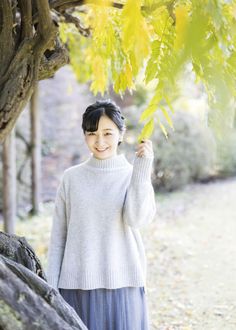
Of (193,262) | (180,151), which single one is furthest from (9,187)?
(180,151)

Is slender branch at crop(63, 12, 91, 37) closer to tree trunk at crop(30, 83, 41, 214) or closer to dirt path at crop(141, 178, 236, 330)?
dirt path at crop(141, 178, 236, 330)

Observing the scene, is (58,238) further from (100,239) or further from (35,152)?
(35,152)

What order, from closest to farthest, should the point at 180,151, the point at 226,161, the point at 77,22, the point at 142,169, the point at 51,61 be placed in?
the point at 142,169, the point at 51,61, the point at 77,22, the point at 180,151, the point at 226,161

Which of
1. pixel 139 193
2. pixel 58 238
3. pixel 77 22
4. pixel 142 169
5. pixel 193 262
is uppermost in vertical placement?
pixel 77 22

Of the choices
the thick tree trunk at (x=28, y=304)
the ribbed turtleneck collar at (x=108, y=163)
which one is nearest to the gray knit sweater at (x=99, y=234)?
the ribbed turtleneck collar at (x=108, y=163)

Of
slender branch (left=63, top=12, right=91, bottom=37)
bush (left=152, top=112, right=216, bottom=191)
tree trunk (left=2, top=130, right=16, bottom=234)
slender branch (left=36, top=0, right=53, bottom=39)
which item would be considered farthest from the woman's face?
bush (left=152, top=112, right=216, bottom=191)

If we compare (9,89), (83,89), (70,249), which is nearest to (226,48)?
(9,89)

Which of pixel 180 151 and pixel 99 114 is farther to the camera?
pixel 180 151

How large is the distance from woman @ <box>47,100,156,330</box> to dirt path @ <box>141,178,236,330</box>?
1.71 meters

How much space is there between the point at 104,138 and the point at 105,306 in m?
0.84

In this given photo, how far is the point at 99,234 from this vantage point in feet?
8.52

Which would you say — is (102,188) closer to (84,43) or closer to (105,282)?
(105,282)

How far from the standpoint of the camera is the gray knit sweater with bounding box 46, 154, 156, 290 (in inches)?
102

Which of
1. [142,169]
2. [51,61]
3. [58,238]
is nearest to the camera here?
[142,169]
